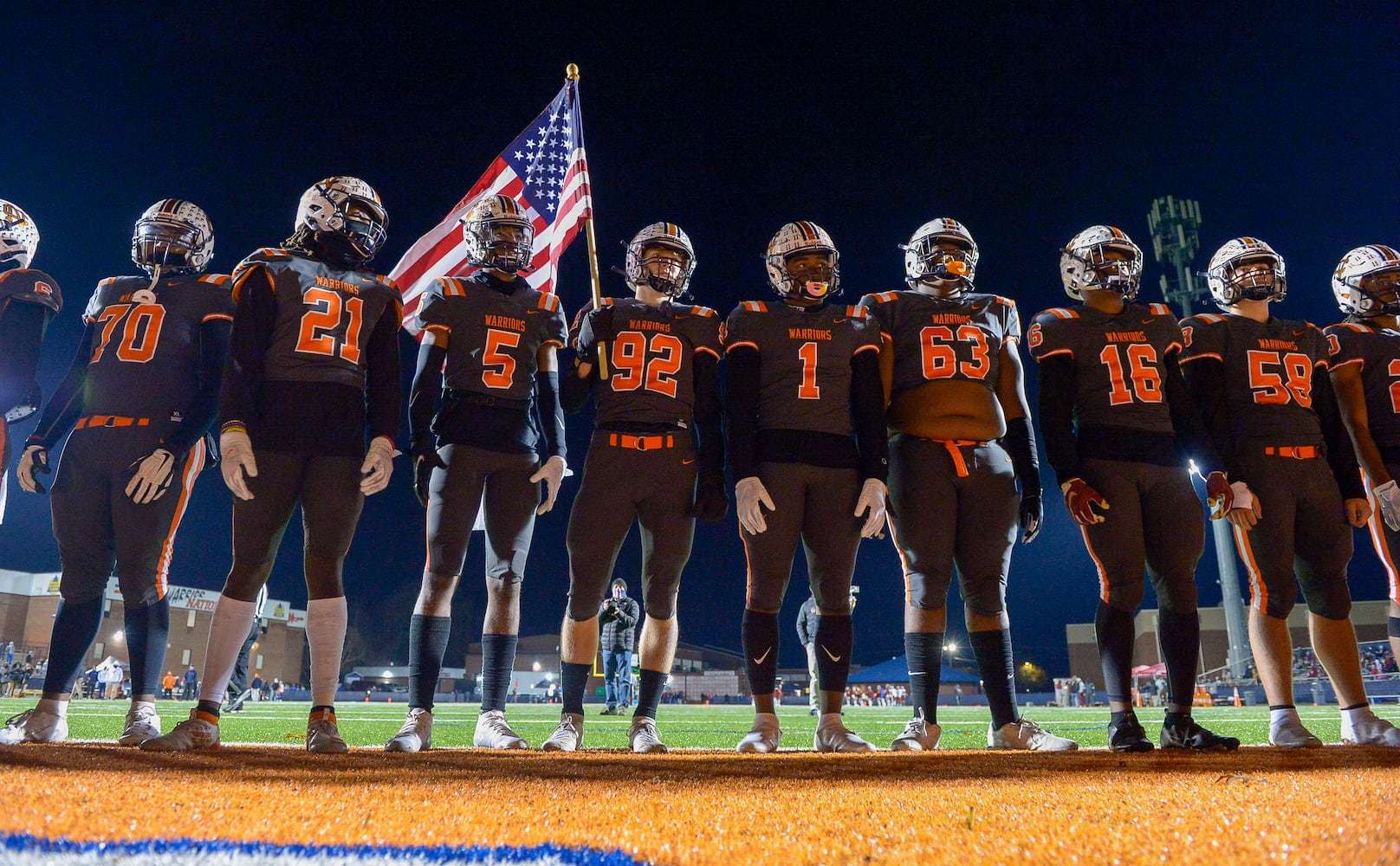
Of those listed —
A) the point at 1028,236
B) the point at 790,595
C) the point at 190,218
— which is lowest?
the point at 790,595

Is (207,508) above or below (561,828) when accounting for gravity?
above

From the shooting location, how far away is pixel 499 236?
484cm

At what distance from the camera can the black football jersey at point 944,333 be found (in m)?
4.70

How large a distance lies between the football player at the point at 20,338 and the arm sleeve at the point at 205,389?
0.91 m

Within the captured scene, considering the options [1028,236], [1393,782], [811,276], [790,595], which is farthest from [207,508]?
[1393,782]

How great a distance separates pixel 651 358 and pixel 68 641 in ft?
11.1

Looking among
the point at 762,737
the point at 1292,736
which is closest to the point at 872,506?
the point at 762,737

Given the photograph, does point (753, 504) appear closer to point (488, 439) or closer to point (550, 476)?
point (550, 476)

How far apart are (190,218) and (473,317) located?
178cm

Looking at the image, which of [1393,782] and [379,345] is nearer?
[1393,782]

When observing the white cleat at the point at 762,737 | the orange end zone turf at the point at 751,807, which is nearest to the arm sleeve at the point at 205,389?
the orange end zone turf at the point at 751,807

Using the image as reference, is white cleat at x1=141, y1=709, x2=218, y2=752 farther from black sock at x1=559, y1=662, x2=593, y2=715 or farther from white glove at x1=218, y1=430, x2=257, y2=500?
black sock at x1=559, y1=662, x2=593, y2=715

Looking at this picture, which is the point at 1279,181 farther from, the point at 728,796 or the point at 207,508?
the point at 207,508

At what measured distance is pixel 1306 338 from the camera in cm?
496
